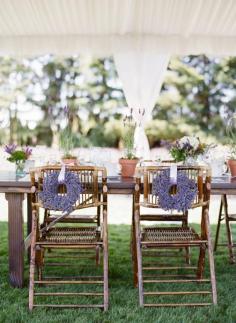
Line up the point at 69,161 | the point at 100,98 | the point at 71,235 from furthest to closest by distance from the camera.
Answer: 1. the point at 100,98
2. the point at 69,161
3. the point at 71,235

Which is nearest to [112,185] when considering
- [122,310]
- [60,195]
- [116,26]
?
[60,195]

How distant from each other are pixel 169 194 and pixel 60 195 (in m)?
0.68

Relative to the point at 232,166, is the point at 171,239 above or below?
below

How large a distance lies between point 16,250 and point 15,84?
10152 mm

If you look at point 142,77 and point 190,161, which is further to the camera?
point 142,77

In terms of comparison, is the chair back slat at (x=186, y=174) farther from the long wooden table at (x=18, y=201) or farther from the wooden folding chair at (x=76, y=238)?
the wooden folding chair at (x=76, y=238)

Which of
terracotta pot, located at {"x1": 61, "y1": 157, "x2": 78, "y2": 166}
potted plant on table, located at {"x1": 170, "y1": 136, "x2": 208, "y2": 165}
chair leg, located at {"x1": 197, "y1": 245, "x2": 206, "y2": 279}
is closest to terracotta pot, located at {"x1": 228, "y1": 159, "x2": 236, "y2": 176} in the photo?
potted plant on table, located at {"x1": 170, "y1": 136, "x2": 208, "y2": 165}

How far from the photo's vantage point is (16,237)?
3.71 metres

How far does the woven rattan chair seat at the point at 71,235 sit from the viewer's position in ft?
11.4

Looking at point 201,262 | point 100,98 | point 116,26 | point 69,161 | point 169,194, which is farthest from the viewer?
point 100,98

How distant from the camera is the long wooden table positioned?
143 inches

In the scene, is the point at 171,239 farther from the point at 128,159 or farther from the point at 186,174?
the point at 128,159

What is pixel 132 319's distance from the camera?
3.11 meters

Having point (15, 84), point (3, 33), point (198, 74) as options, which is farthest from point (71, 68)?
point (3, 33)
